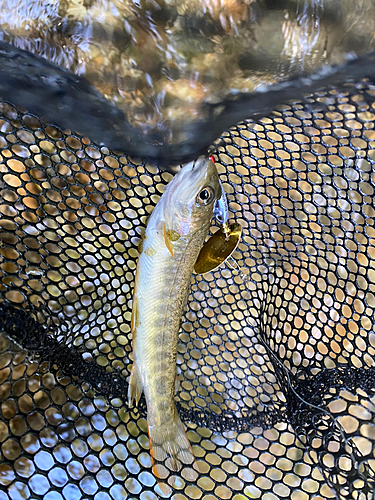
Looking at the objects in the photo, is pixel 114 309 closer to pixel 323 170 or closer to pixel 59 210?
pixel 59 210

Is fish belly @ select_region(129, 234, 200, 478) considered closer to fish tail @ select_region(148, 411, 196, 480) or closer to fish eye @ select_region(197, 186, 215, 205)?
fish tail @ select_region(148, 411, 196, 480)

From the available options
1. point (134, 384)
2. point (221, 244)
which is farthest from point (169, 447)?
point (221, 244)

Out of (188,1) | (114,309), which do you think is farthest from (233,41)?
(114,309)

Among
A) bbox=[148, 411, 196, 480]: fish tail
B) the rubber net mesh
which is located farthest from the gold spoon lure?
bbox=[148, 411, 196, 480]: fish tail

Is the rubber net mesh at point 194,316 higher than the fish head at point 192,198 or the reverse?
the reverse

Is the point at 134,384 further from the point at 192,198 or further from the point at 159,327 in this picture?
the point at 192,198

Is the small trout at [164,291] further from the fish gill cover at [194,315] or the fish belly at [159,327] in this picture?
the fish gill cover at [194,315]

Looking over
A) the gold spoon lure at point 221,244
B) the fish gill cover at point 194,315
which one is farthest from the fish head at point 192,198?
the fish gill cover at point 194,315

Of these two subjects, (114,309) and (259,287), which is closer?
(114,309)
